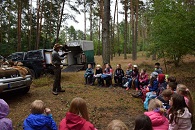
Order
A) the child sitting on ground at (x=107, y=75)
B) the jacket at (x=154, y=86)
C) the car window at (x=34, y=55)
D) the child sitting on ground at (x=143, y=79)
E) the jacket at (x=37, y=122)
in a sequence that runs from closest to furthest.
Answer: the jacket at (x=37, y=122) → the jacket at (x=154, y=86) → the child sitting on ground at (x=143, y=79) → the child sitting on ground at (x=107, y=75) → the car window at (x=34, y=55)

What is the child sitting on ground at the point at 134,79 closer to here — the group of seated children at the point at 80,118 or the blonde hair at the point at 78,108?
the group of seated children at the point at 80,118

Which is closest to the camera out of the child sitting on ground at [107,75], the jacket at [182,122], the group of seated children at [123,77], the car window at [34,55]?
the jacket at [182,122]

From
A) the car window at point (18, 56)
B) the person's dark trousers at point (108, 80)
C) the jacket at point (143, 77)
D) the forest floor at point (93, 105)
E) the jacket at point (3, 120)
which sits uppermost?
the car window at point (18, 56)

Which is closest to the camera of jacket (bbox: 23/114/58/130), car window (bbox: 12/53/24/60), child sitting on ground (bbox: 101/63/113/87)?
jacket (bbox: 23/114/58/130)

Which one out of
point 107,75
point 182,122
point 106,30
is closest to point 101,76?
point 107,75

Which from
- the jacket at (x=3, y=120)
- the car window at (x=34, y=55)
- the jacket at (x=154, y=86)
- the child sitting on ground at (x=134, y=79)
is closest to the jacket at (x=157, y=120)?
the jacket at (x=3, y=120)

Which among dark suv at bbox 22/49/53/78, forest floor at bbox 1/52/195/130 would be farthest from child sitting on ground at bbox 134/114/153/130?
dark suv at bbox 22/49/53/78

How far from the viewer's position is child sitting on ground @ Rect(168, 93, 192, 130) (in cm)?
343

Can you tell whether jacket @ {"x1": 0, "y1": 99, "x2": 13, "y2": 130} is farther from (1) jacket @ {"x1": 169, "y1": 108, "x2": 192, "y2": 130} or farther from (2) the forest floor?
(1) jacket @ {"x1": 169, "y1": 108, "x2": 192, "y2": 130}

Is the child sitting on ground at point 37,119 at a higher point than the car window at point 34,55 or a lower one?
lower

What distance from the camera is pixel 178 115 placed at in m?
3.47

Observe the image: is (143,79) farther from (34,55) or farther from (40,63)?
(34,55)

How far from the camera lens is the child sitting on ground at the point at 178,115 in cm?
343

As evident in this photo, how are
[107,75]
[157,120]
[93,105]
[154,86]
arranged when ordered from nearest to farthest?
[157,120]
[93,105]
[154,86]
[107,75]
